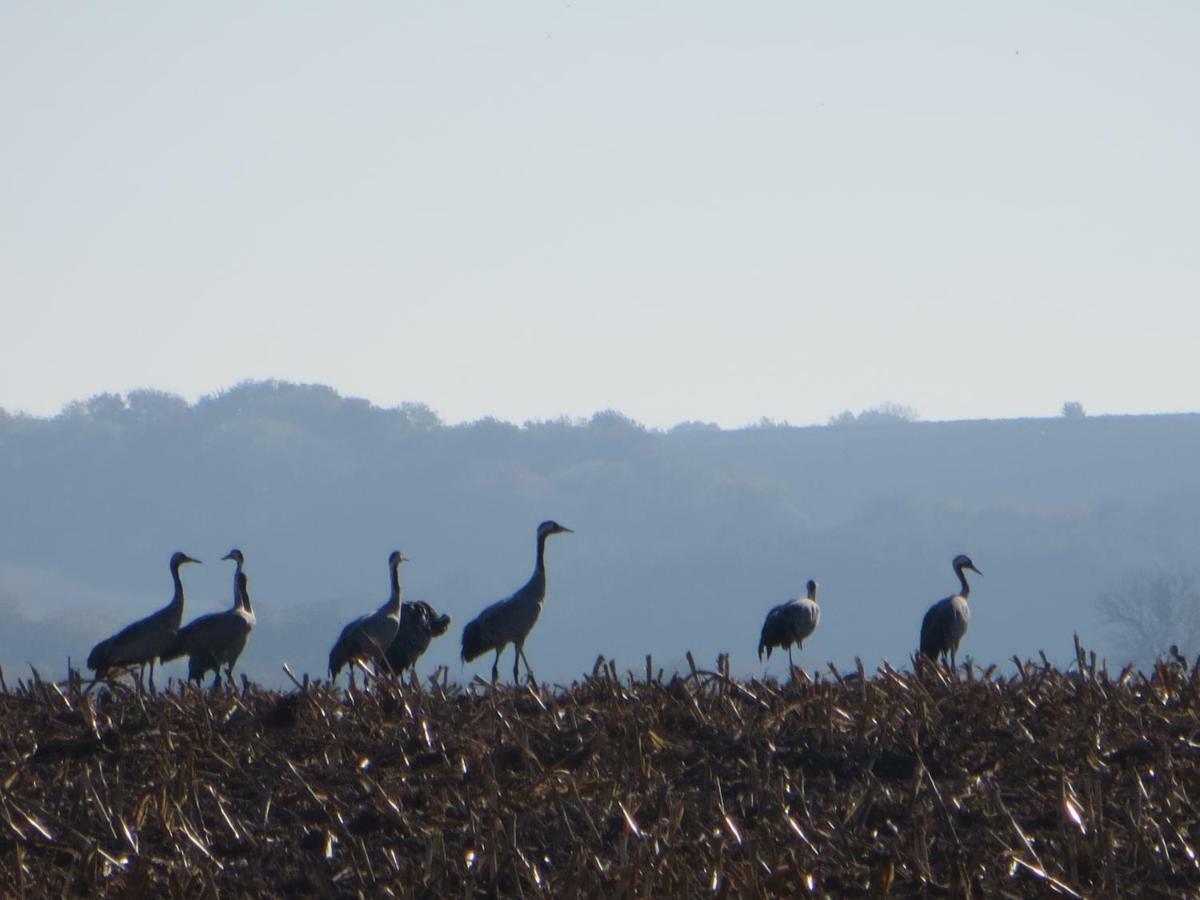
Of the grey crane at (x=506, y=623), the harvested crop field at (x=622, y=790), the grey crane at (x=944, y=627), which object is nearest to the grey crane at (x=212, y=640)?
the grey crane at (x=506, y=623)

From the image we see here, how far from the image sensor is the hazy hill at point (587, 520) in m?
91.9

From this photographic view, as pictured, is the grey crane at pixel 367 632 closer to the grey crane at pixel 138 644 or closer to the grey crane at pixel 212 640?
the grey crane at pixel 212 640

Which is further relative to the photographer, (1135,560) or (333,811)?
(1135,560)

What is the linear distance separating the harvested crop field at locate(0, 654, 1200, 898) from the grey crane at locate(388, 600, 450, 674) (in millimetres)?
8471

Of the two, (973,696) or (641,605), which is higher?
(973,696)

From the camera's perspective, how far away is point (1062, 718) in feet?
26.7

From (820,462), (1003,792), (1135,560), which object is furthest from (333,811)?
(820,462)

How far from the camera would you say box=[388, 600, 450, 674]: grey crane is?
17.9 meters

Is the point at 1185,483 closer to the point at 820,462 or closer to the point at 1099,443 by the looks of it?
the point at 1099,443

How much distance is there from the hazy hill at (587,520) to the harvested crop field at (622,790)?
60.6 m

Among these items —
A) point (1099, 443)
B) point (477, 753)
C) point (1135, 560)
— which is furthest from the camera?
point (1099, 443)

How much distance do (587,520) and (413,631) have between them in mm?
103986

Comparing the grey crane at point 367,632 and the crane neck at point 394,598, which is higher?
the crane neck at point 394,598

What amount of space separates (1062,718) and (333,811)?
339 cm
